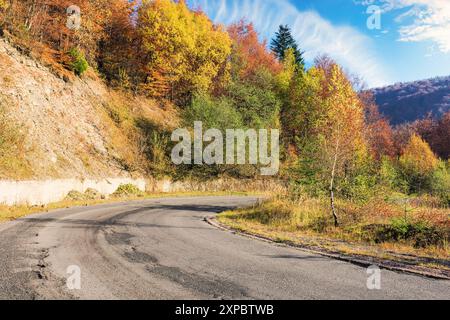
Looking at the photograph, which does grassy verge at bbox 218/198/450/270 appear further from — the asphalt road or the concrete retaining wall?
the concrete retaining wall

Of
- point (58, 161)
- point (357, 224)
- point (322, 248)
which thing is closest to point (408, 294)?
point (322, 248)

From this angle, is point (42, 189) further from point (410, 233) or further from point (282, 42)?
point (282, 42)

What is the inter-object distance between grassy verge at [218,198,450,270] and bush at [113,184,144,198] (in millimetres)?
14240

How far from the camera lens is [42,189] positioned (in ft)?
68.1

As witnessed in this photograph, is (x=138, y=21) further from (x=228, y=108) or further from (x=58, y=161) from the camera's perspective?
(x=58, y=161)

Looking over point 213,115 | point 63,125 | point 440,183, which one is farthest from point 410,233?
point 213,115

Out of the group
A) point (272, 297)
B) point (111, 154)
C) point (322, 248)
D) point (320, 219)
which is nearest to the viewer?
point (272, 297)

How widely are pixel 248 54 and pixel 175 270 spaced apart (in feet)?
182

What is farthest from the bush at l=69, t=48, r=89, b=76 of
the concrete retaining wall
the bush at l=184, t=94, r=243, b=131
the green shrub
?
the green shrub

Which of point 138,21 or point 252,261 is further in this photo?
point 138,21

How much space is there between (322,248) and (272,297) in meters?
4.62

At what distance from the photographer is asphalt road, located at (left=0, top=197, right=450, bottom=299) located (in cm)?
544

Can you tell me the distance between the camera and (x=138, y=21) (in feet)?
141

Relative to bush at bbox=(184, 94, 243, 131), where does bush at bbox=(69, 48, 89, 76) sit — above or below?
above
